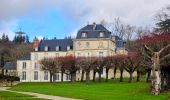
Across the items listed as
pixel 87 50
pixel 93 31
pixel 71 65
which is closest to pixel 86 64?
pixel 71 65

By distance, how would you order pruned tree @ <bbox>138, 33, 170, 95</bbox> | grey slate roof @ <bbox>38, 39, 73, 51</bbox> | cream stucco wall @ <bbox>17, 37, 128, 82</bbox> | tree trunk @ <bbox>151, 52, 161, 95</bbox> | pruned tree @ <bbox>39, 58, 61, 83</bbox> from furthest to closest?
1. grey slate roof @ <bbox>38, 39, 73, 51</bbox>
2. cream stucco wall @ <bbox>17, 37, 128, 82</bbox>
3. pruned tree @ <bbox>39, 58, 61, 83</bbox>
4. pruned tree @ <bbox>138, 33, 170, 95</bbox>
5. tree trunk @ <bbox>151, 52, 161, 95</bbox>

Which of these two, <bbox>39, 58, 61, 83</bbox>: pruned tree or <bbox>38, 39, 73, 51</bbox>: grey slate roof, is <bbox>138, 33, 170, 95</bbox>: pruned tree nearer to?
<bbox>39, 58, 61, 83</bbox>: pruned tree

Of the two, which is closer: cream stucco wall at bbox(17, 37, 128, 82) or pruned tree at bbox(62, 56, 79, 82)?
pruned tree at bbox(62, 56, 79, 82)

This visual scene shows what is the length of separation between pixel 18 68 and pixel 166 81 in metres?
71.7

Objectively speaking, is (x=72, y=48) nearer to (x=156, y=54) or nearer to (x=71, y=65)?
(x=71, y=65)

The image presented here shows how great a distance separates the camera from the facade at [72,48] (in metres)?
103

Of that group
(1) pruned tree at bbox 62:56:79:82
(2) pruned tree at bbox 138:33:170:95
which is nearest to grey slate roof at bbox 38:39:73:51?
(1) pruned tree at bbox 62:56:79:82

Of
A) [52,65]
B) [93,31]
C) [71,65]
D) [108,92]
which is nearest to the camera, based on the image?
[108,92]

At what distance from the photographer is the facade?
103 meters

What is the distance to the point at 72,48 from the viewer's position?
107 m

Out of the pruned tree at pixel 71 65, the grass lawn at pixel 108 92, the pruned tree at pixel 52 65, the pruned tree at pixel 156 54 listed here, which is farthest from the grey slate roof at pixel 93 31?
the pruned tree at pixel 156 54

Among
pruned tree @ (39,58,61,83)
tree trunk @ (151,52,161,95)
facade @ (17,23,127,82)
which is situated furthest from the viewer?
facade @ (17,23,127,82)

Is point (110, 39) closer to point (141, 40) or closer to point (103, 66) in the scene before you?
point (103, 66)

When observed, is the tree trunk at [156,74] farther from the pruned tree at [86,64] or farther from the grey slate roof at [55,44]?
the grey slate roof at [55,44]
